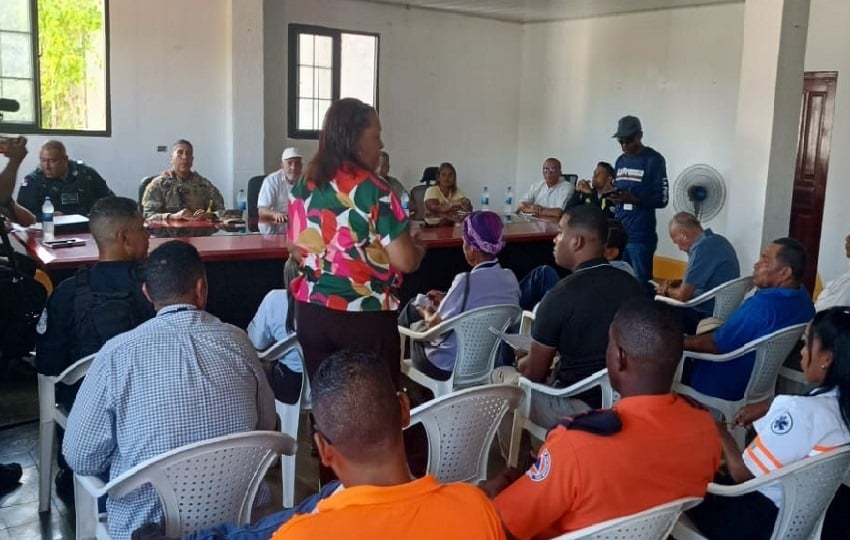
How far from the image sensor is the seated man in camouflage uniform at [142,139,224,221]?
5855mm

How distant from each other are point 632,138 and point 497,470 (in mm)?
3261

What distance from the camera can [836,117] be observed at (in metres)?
6.77

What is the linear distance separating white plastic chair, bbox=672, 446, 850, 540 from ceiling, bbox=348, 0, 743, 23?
657 centimetres

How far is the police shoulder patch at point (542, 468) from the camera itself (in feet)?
5.45

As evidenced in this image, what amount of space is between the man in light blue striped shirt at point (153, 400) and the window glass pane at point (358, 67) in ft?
22.5

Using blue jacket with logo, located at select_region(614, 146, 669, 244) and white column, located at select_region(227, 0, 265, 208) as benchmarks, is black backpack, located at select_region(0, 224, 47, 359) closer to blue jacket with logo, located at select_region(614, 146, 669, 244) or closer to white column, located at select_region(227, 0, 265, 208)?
white column, located at select_region(227, 0, 265, 208)

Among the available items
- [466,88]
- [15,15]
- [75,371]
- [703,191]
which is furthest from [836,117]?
[15,15]

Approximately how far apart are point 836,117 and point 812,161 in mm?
441

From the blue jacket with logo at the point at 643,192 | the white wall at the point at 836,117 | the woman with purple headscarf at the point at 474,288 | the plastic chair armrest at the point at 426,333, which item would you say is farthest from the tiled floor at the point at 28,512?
the white wall at the point at 836,117

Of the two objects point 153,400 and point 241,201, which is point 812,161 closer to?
point 241,201

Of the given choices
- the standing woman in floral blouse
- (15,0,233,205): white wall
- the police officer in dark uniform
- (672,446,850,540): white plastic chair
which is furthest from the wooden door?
the police officer in dark uniform

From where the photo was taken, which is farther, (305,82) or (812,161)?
(305,82)

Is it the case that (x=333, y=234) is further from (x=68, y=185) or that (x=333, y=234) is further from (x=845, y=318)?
(x=68, y=185)

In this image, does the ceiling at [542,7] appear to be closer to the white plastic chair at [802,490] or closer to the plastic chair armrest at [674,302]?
the plastic chair armrest at [674,302]
